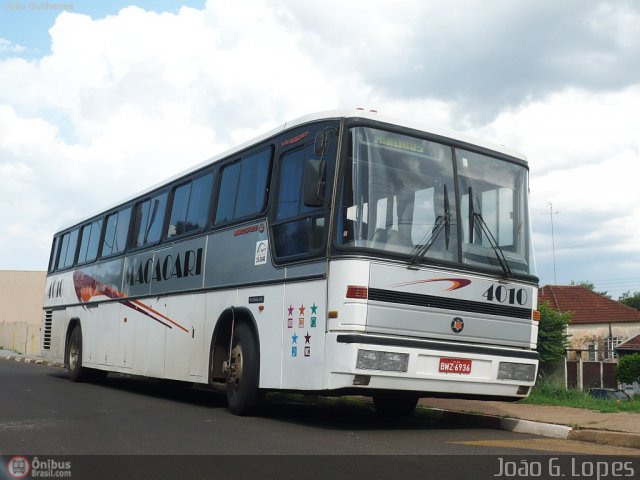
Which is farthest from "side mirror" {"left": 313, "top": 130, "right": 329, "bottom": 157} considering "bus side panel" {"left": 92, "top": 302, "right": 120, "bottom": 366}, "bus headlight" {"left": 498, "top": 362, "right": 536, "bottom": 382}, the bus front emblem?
"bus side panel" {"left": 92, "top": 302, "right": 120, "bottom": 366}

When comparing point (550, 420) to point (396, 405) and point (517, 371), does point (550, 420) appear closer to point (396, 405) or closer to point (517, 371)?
point (517, 371)

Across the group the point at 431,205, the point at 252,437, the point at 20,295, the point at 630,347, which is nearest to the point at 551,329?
the point at 630,347

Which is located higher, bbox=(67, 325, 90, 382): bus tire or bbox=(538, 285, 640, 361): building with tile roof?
bbox=(538, 285, 640, 361): building with tile roof

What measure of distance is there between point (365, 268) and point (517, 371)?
2.49 m

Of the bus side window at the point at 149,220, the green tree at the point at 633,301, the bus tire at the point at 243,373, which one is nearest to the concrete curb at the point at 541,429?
the bus tire at the point at 243,373

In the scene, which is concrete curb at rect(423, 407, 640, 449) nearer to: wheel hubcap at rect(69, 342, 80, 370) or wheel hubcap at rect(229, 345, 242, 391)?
wheel hubcap at rect(229, 345, 242, 391)

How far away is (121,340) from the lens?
1526cm

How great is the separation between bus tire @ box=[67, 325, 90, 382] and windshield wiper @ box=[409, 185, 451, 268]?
1104 cm

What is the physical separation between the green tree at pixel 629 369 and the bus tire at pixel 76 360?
23.2 m

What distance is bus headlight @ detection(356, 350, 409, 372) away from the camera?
8.41 metres

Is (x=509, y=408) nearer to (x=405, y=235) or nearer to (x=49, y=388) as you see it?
(x=405, y=235)
